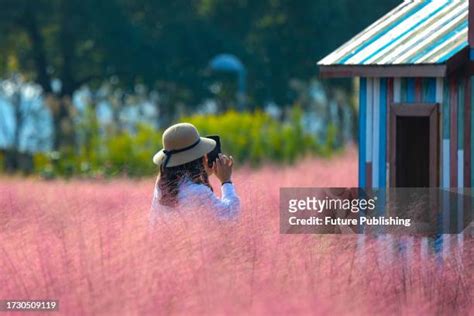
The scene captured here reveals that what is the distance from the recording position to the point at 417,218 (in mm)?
11836

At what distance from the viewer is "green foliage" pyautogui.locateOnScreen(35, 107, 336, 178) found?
29.9m

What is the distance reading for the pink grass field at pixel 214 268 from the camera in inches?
342

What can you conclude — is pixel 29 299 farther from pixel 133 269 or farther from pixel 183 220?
pixel 183 220

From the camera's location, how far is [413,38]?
12.9 meters

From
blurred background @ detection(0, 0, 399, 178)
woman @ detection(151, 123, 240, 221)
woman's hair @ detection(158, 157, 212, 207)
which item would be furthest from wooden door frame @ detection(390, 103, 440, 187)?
blurred background @ detection(0, 0, 399, 178)

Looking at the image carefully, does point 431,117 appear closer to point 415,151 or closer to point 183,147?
point 415,151

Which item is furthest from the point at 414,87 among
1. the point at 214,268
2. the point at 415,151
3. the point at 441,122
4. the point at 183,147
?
the point at 214,268

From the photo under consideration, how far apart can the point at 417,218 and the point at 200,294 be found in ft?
11.6

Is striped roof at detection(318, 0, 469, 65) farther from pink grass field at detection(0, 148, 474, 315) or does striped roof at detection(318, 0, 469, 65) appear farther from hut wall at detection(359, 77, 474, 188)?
pink grass field at detection(0, 148, 474, 315)

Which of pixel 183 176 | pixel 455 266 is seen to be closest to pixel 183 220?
pixel 183 176

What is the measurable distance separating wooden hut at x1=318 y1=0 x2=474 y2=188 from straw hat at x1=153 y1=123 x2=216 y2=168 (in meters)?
2.41

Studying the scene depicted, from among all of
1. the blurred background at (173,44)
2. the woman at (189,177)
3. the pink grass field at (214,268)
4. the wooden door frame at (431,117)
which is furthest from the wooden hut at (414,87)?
the blurred background at (173,44)

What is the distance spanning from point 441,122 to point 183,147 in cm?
272

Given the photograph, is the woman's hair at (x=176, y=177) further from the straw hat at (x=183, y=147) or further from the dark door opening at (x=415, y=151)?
the dark door opening at (x=415, y=151)
